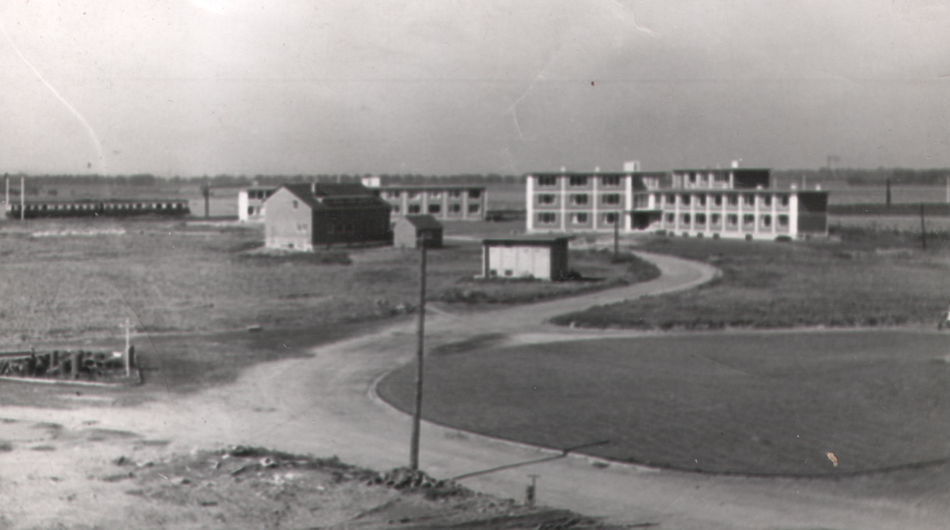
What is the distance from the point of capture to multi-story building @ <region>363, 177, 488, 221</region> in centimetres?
8866

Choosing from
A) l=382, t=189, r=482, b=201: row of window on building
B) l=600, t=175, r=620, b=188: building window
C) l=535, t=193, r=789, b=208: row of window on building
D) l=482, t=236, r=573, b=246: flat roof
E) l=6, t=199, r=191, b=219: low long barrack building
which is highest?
l=600, t=175, r=620, b=188: building window

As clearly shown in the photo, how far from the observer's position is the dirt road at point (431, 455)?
1298 centimetres

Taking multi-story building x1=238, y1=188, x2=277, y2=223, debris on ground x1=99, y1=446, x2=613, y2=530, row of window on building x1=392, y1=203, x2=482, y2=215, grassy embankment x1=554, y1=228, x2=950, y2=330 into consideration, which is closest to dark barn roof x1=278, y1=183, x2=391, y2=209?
grassy embankment x1=554, y1=228, x2=950, y2=330

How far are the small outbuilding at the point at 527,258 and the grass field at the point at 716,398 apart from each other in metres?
15.0

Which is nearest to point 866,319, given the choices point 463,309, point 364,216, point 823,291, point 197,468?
point 823,291

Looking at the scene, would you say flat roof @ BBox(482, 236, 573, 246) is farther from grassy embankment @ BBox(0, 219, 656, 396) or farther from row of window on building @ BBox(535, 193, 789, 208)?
row of window on building @ BBox(535, 193, 789, 208)

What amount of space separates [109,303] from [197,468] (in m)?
23.8

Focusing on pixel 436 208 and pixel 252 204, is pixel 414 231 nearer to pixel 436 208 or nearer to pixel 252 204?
pixel 436 208

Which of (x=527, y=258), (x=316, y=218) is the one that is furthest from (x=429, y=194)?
(x=527, y=258)

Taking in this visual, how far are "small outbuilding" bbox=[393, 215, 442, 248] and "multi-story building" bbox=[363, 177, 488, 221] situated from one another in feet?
91.2

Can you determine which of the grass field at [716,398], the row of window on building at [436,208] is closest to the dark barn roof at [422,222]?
the row of window on building at [436,208]

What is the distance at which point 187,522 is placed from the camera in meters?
12.8

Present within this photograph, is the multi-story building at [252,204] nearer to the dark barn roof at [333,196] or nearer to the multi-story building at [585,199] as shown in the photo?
the dark barn roof at [333,196]

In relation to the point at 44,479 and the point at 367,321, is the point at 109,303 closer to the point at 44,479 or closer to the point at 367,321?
the point at 367,321
